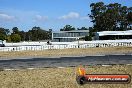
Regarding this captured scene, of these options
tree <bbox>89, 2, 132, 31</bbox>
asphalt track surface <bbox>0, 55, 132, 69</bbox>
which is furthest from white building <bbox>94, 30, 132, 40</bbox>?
asphalt track surface <bbox>0, 55, 132, 69</bbox>

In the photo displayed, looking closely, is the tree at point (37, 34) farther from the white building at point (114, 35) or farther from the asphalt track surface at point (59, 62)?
the asphalt track surface at point (59, 62)

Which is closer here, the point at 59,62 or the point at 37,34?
the point at 59,62

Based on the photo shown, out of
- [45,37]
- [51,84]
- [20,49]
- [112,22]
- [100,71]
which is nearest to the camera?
[51,84]

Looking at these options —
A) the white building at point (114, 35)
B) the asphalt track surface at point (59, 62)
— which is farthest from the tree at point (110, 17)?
the asphalt track surface at point (59, 62)

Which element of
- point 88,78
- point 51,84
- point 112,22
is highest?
point 112,22

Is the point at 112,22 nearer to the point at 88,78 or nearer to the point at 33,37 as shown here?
the point at 33,37

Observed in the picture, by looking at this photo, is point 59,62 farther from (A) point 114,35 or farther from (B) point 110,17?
(B) point 110,17

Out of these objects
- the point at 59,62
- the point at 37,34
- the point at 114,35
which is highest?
the point at 37,34

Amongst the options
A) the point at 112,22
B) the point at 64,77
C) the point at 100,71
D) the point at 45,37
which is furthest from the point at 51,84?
the point at 45,37

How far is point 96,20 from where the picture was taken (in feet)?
420

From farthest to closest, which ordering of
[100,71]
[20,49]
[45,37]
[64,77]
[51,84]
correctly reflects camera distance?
[45,37] → [20,49] → [100,71] → [64,77] → [51,84]

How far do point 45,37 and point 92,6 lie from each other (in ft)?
158

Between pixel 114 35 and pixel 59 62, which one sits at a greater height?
pixel 114 35

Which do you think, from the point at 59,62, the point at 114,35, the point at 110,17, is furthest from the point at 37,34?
the point at 59,62
